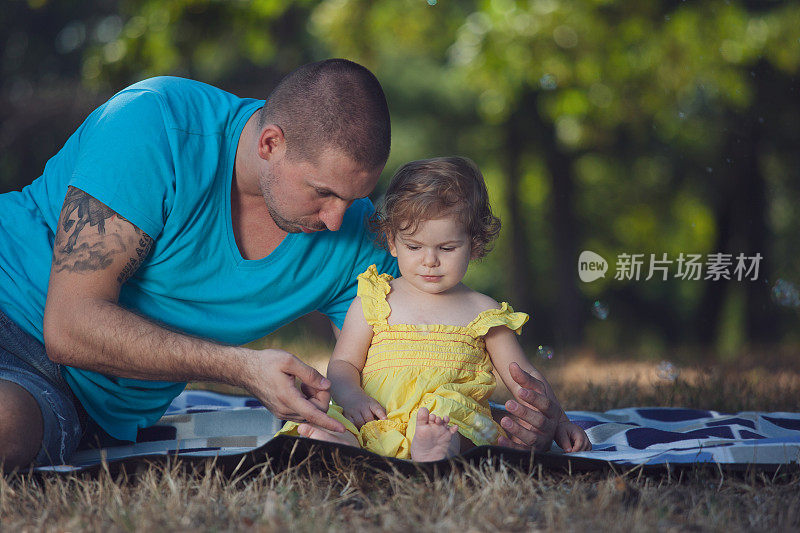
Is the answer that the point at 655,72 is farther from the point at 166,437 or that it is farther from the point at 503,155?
the point at 166,437

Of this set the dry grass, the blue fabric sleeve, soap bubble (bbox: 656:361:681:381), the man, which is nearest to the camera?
the dry grass

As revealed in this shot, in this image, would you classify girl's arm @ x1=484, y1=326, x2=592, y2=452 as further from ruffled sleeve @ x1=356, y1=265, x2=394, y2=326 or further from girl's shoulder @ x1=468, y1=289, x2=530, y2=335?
ruffled sleeve @ x1=356, y1=265, x2=394, y2=326

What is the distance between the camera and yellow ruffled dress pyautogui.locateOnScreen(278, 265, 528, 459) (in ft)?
7.08

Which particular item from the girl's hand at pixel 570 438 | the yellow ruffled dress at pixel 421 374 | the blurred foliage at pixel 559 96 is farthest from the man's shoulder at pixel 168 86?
the blurred foliage at pixel 559 96

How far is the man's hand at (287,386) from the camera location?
190cm

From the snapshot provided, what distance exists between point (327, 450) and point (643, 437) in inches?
43.6

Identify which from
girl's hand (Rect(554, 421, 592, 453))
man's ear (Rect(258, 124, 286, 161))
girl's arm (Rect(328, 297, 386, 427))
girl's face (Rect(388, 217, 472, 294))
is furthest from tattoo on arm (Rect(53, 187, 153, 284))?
girl's hand (Rect(554, 421, 592, 453))

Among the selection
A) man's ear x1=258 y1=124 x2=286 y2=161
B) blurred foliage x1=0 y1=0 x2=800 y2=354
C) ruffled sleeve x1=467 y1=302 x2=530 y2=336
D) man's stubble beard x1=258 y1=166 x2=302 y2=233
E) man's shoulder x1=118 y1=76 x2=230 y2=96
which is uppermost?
blurred foliage x1=0 y1=0 x2=800 y2=354

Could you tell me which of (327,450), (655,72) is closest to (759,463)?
(327,450)

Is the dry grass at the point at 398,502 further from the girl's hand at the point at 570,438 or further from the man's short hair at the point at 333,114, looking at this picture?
the man's short hair at the point at 333,114

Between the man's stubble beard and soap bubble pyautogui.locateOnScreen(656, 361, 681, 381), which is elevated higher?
the man's stubble beard

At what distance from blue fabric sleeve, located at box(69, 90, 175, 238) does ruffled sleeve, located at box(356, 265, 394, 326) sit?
2.13 feet

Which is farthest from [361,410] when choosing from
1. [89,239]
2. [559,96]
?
[559,96]

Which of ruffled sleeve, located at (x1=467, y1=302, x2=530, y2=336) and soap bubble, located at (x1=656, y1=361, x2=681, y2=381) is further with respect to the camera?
soap bubble, located at (x1=656, y1=361, x2=681, y2=381)
